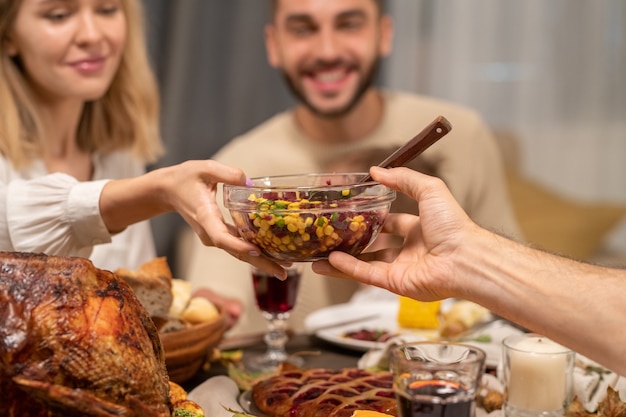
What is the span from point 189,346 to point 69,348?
1.79 ft

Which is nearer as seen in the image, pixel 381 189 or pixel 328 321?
pixel 381 189

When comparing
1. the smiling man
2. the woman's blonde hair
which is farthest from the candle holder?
the smiling man

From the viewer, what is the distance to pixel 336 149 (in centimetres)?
350

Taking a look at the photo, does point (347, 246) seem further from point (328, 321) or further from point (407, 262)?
point (328, 321)

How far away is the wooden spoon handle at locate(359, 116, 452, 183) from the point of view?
1.33 meters

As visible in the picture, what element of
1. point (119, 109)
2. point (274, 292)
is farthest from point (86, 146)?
point (274, 292)

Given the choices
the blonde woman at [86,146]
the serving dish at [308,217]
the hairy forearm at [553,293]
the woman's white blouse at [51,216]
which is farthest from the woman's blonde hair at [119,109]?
the hairy forearm at [553,293]

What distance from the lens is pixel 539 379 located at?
4.60 ft

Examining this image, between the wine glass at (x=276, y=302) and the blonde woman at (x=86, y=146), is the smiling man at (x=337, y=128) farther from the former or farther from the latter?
the wine glass at (x=276, y=302)

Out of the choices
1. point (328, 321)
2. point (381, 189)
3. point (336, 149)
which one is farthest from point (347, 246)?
point (336, 149)

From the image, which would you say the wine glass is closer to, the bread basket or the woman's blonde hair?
the bread basket

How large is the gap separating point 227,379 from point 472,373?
2.03ft

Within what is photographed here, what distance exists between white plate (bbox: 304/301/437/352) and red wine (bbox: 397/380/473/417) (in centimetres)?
76

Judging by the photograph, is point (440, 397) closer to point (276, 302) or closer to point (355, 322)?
point (276, 302)
